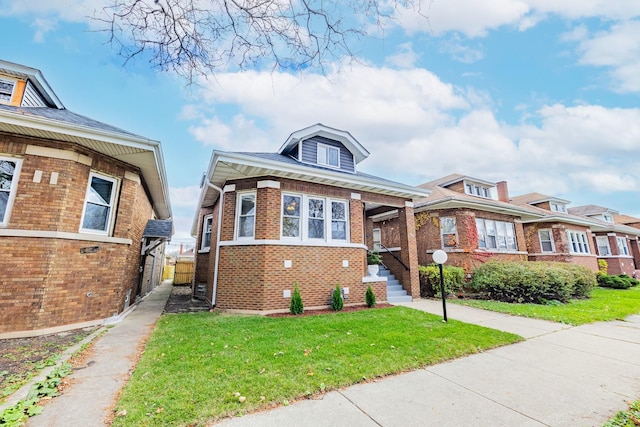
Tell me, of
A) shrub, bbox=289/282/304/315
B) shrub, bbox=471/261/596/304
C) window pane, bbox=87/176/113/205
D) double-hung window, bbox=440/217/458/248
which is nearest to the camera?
window pane, bbox=87/176/113/205

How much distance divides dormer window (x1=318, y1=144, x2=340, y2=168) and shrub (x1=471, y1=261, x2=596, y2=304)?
7.62m

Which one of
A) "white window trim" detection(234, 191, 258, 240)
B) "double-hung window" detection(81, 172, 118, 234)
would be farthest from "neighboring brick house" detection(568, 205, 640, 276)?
"double-hung window" detection(81, 172, 118, 234)

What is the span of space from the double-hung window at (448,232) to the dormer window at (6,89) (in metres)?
17.0

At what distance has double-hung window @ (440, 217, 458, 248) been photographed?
43.0 feet

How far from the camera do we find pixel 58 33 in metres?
2.64

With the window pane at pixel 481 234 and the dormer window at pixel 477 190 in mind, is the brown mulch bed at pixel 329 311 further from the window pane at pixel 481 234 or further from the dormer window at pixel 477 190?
the dormer window at pixel 477 190

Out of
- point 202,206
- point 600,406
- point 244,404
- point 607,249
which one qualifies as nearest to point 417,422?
point 244,404

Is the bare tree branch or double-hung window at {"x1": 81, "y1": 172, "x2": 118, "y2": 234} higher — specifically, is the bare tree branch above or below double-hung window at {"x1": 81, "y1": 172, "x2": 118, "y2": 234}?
above

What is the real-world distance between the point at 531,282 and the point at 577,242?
44.7 ft

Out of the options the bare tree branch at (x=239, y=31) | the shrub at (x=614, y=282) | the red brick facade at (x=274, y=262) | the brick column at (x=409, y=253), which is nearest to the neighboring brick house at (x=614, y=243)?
the shrub at (x=614, y=282)

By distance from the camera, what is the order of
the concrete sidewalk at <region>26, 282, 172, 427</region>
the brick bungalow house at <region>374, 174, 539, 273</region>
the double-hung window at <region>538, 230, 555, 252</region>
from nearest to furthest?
the concrete sidewalk at <region>26, 282, 172, 427</region> < the brick bungalow house at <region>374, 174, 539, 273</region> < the double-hung window at <region>538, 230, 555, 252</region>

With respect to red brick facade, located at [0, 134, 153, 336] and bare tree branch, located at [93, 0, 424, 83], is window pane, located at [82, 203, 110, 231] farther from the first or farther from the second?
bare tree branch, located at [93, 0, 424, 83]

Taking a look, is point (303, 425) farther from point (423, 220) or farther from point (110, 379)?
point (423, 220)

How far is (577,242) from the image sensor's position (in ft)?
60.1
